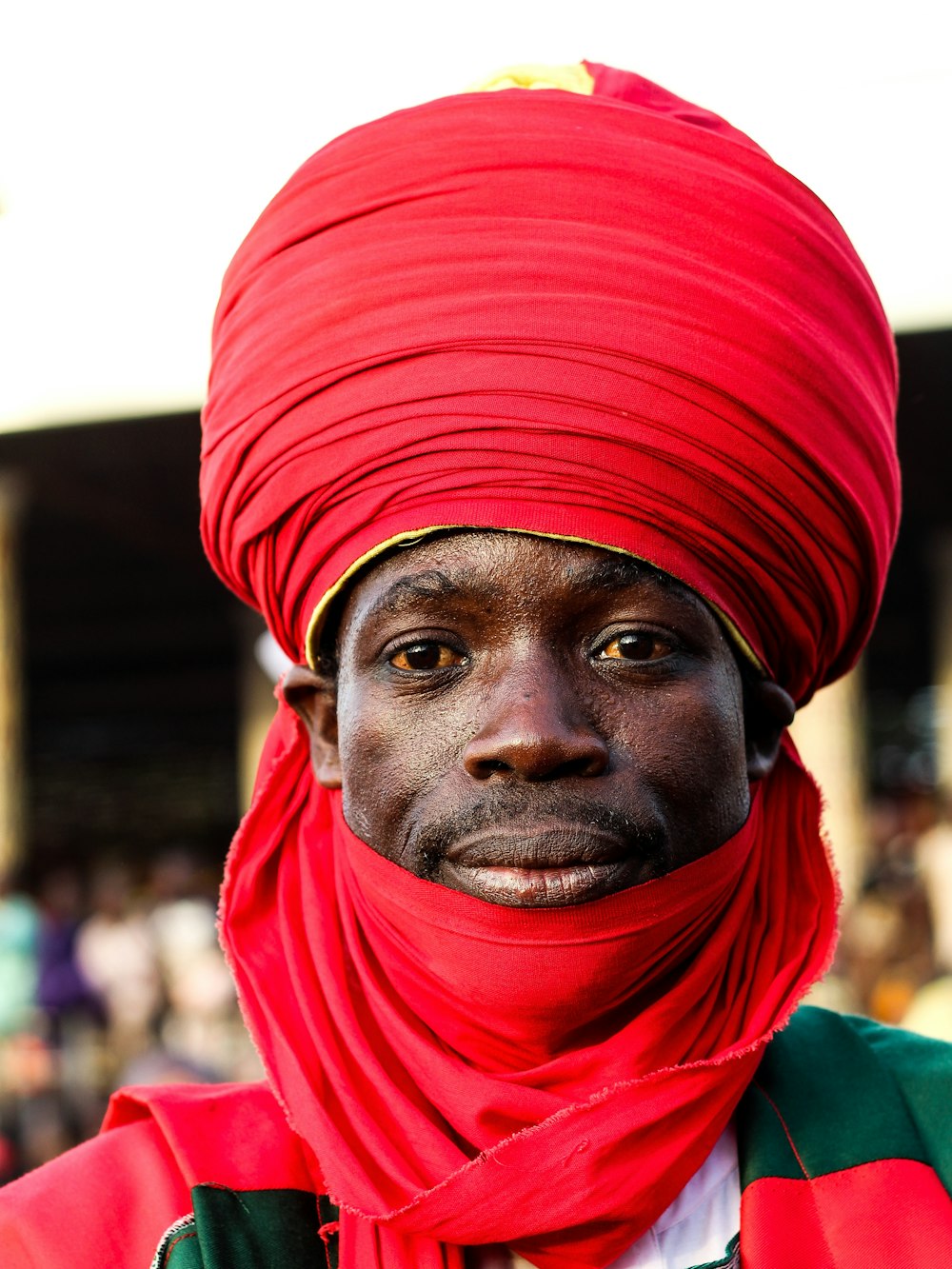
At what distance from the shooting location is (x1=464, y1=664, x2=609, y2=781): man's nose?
142cm

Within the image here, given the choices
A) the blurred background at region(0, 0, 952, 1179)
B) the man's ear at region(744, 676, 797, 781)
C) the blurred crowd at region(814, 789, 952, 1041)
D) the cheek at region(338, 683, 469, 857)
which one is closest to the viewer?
the cheek at region(338, 683, 469, 857)

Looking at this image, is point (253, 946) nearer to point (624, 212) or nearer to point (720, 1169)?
point (720, 1169)

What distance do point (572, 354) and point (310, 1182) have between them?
89 cm

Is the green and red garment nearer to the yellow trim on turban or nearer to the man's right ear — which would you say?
the man's right ear

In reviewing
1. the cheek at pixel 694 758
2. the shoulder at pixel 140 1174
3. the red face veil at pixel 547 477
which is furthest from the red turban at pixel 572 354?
the shoulder at pixel 140 1174

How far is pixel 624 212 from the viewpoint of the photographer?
155 centimetres

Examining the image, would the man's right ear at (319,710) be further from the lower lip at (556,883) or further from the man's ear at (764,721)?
the man's ear at (764,721)

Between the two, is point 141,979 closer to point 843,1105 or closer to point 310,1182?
point 310,1182

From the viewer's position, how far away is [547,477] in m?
1.49

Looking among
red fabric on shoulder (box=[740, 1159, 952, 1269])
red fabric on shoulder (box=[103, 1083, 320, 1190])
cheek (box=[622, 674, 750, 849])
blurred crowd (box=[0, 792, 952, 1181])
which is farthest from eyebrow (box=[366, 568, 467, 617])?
blurred crowd (box=[0, 792, 952, 1181])

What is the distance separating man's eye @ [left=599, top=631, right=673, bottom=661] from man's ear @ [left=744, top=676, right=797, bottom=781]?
182 millimetres

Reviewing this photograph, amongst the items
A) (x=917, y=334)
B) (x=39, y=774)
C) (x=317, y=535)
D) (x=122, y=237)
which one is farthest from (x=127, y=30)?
(x=39, y=774)

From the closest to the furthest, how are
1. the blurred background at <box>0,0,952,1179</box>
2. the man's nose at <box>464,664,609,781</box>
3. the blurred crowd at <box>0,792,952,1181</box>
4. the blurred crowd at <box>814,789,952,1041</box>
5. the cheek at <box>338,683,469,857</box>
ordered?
the man's nose at <box>464,664,609,781</box>, the cheek at <box>338,683,469,857</box>, the blurred background at <box>0,0,952,1179</box>, the blurred crowd at <box>814,789,952,1041</box>, the blurred crowd at <box>0,792,952,1181</box>

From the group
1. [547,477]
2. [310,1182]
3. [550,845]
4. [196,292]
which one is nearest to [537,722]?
[550,845]
